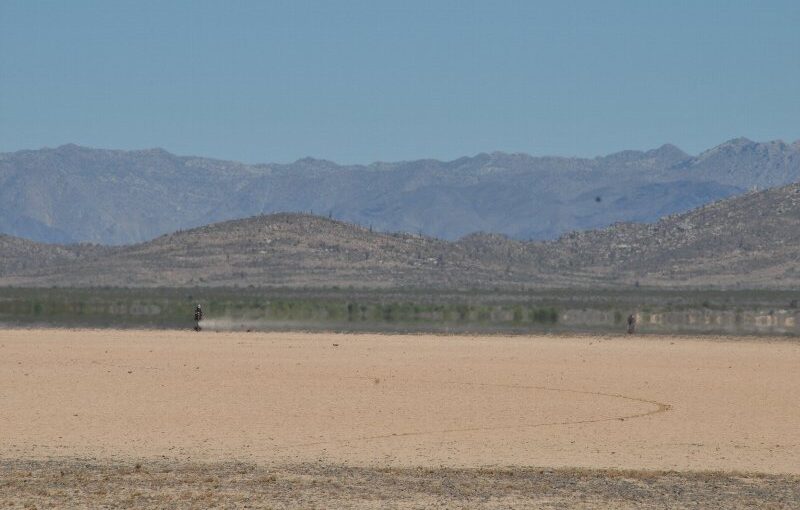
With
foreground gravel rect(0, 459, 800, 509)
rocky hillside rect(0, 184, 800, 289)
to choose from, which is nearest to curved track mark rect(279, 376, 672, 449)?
foreground gravel rect(0, 459, 800, 509)

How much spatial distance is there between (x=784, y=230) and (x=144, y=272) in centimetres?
8240

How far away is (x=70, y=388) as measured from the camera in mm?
33000

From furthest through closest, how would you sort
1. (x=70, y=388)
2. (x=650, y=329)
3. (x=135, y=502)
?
1. (x=650, y=329)
2. (x=70, y=388)
3. (x=135, y=502)

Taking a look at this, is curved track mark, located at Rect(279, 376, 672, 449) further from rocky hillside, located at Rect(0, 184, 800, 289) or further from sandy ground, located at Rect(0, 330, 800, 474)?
rocky hillside, located at Rect(0, 184, 800, 289)

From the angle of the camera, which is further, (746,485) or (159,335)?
(159,335)

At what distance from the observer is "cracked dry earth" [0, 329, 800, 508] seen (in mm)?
19125

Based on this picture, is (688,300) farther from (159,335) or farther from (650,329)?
(159,335)

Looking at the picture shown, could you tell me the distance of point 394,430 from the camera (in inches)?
1024

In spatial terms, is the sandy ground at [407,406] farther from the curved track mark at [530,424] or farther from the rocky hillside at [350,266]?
the rocky hillside at [350,266]

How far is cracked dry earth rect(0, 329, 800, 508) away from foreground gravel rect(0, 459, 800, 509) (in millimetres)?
38

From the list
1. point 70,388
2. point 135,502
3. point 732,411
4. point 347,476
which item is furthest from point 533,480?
point 70,388

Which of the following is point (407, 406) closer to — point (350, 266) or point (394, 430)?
point (394, 430)

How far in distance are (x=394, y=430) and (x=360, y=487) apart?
21.6 ft

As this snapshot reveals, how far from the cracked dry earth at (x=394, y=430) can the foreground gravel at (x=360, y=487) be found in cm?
4
